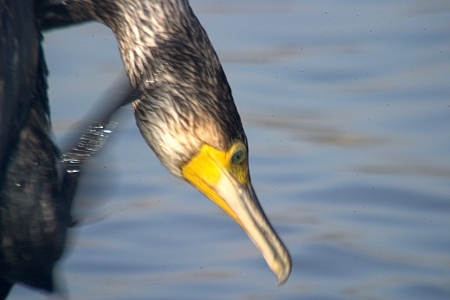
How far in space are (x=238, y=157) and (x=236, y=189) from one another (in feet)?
0.37

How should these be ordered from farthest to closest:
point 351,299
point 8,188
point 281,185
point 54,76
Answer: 1. point 54,76
2. point 281,185
3. point 351,299
4. point 8,188

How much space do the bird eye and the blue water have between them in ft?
1.40

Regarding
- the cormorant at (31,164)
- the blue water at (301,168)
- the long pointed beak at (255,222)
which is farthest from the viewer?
the blue water at (301,168)

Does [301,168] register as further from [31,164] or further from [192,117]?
[31,164]

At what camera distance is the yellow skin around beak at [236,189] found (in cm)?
440

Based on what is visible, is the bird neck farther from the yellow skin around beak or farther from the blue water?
the yellow skin around beak

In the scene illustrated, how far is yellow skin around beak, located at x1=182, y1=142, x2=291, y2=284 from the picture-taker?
4.40 m

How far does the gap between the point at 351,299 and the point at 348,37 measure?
8.84ft

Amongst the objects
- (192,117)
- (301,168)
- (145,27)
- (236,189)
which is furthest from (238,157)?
(301,168)

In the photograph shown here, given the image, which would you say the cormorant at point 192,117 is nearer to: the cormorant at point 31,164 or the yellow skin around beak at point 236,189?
the yellow skin around beak at point 236,189

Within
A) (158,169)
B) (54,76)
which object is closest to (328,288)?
(158,169)

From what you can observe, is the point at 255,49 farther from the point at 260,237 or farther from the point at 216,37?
the point at 260,237

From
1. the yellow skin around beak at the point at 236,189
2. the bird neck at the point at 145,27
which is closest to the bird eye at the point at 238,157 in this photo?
the yellow skin around beak at the point at 236,189

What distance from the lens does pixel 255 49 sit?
7.45 metres
